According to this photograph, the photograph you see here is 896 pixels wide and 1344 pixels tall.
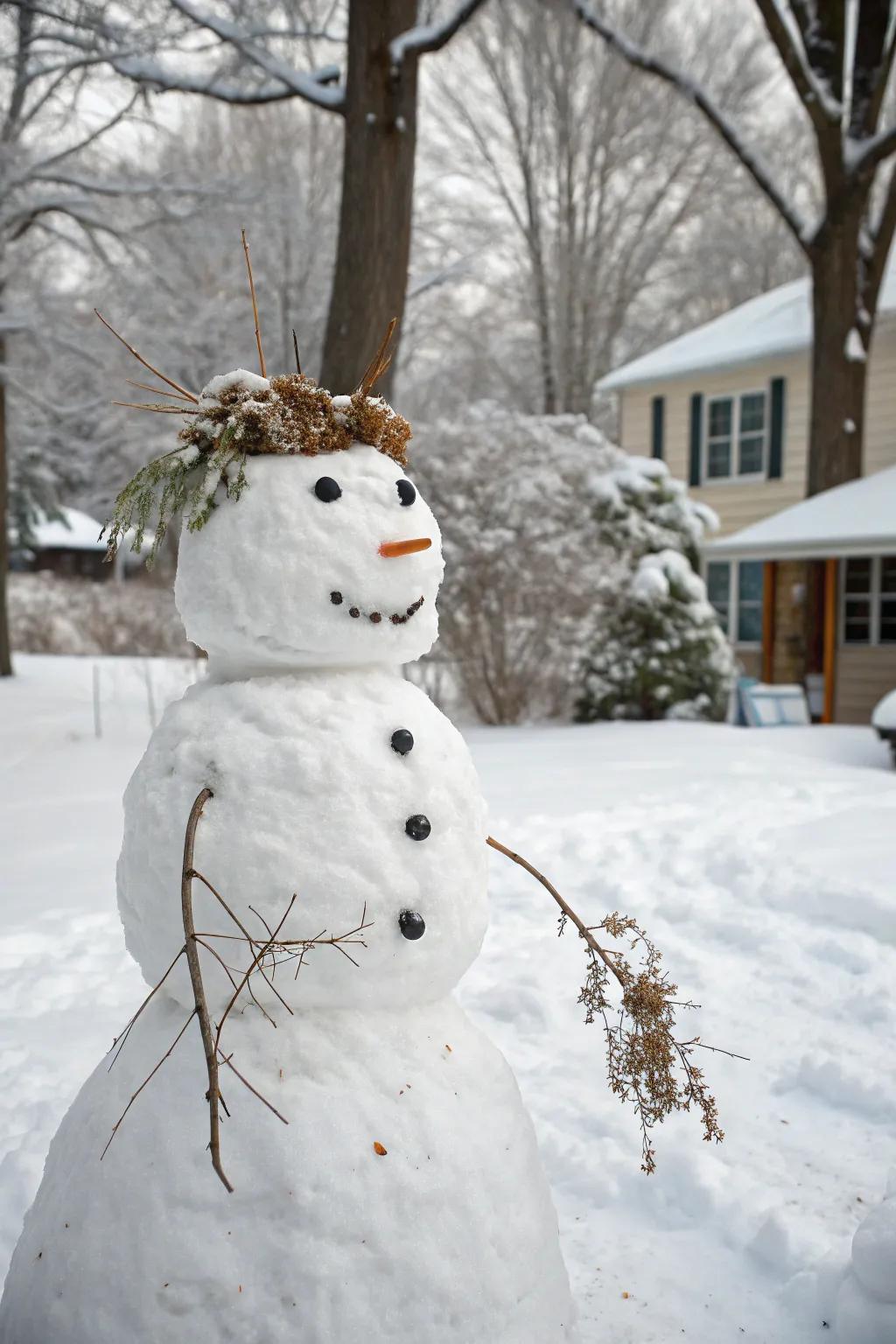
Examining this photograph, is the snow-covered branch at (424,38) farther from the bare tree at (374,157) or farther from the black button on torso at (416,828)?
the black button on torso at (416,828)

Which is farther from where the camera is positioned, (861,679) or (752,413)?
Result: (752,413)

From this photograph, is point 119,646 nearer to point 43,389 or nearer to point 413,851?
point 43,389

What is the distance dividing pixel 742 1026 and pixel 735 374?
13.6 metres

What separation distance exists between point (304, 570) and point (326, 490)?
0.52ft

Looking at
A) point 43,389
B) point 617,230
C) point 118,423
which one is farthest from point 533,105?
point 43,389

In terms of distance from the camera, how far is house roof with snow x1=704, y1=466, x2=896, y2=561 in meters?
11.4

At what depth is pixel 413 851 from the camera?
1855 millimetres

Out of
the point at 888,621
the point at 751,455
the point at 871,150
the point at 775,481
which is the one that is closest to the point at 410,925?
the point at 888,621

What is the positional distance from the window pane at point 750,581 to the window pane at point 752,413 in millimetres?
2194

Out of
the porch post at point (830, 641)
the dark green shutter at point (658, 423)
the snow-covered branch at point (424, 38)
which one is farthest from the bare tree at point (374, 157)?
the dark green shutter at point (658, 423)

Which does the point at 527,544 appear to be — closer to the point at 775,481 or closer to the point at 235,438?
the point at 775,481

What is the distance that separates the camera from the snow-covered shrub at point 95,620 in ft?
55.0

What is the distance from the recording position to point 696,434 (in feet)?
52.4

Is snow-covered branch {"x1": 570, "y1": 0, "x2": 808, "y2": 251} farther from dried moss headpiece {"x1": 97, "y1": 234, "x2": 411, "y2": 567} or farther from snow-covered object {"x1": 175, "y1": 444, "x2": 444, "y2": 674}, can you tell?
snow-covered object {"x1": 175, "y1": 444, "x2": 444, "y2": 674}
